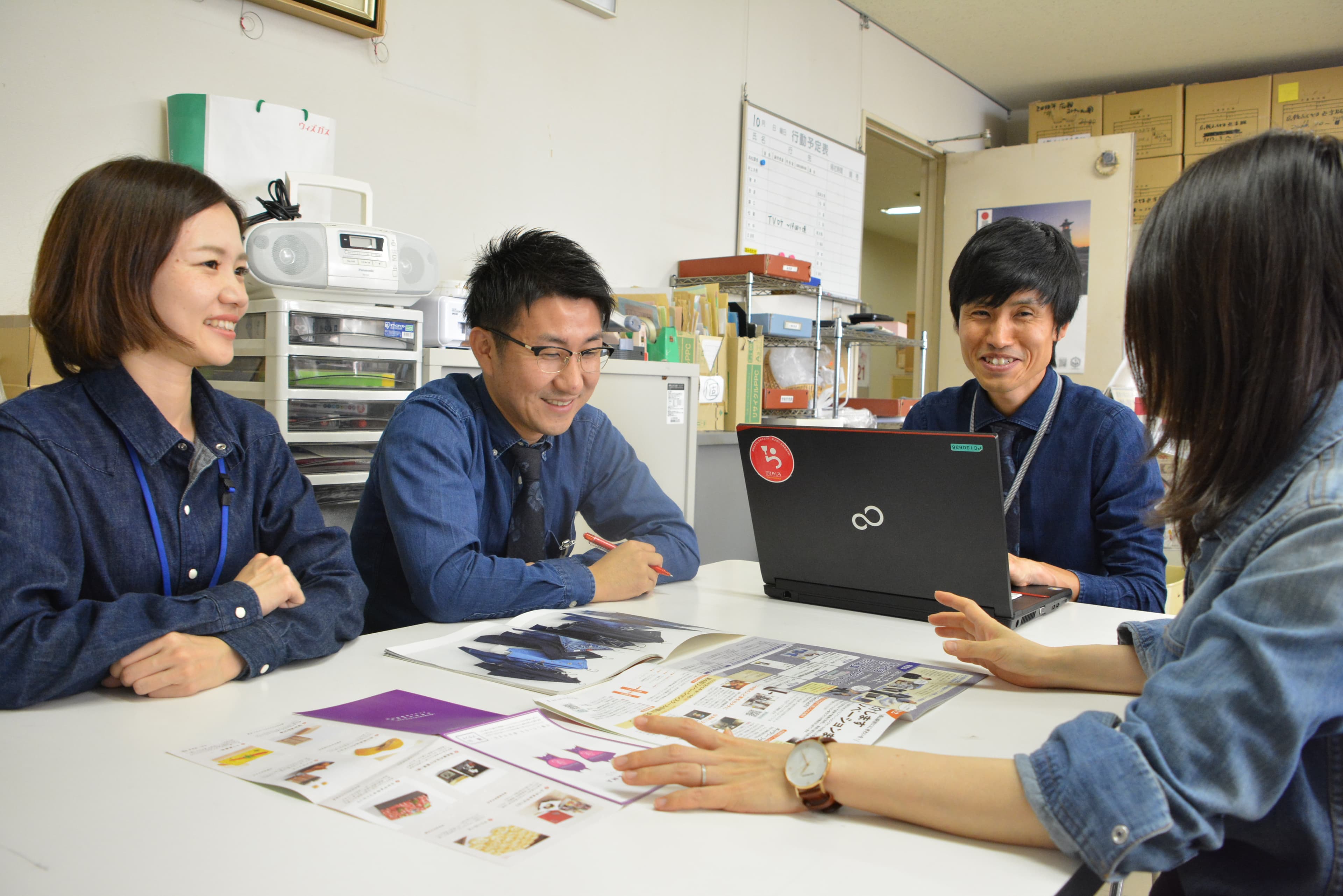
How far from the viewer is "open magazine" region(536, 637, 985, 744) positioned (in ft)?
2.78

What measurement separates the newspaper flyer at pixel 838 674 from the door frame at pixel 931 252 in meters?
4.44

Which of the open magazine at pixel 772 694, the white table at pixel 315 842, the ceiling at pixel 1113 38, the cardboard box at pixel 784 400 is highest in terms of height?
the ceiling at pixel 1113 38

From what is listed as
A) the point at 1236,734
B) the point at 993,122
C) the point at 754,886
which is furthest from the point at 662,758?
the point at 993,122

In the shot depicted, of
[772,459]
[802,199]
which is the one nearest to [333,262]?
[772,459]

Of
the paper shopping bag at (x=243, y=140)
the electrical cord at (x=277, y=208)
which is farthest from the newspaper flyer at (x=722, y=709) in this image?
the paper shopping bag at (x=243, y=140)

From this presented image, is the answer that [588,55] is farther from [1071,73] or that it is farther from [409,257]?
[1071,73]

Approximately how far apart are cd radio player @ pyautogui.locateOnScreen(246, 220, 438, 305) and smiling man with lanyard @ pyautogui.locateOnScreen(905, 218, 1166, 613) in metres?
1.19

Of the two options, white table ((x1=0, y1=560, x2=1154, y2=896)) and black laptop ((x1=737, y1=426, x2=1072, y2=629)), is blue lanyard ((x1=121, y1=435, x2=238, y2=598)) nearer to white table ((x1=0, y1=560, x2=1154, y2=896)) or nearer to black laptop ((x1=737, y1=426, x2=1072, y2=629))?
white table ((x1=0, y1=560, x2=1154, y2=896))

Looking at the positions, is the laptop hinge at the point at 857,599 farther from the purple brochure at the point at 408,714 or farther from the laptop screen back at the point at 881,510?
the purple brochure at the point at 408,714

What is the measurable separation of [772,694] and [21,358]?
1552mm

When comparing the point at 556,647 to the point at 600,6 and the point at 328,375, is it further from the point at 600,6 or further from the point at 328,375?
the point at 600,6

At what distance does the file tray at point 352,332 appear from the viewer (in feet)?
Result: 6.29

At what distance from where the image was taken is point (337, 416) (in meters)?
2.00

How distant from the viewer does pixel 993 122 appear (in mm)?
6035
